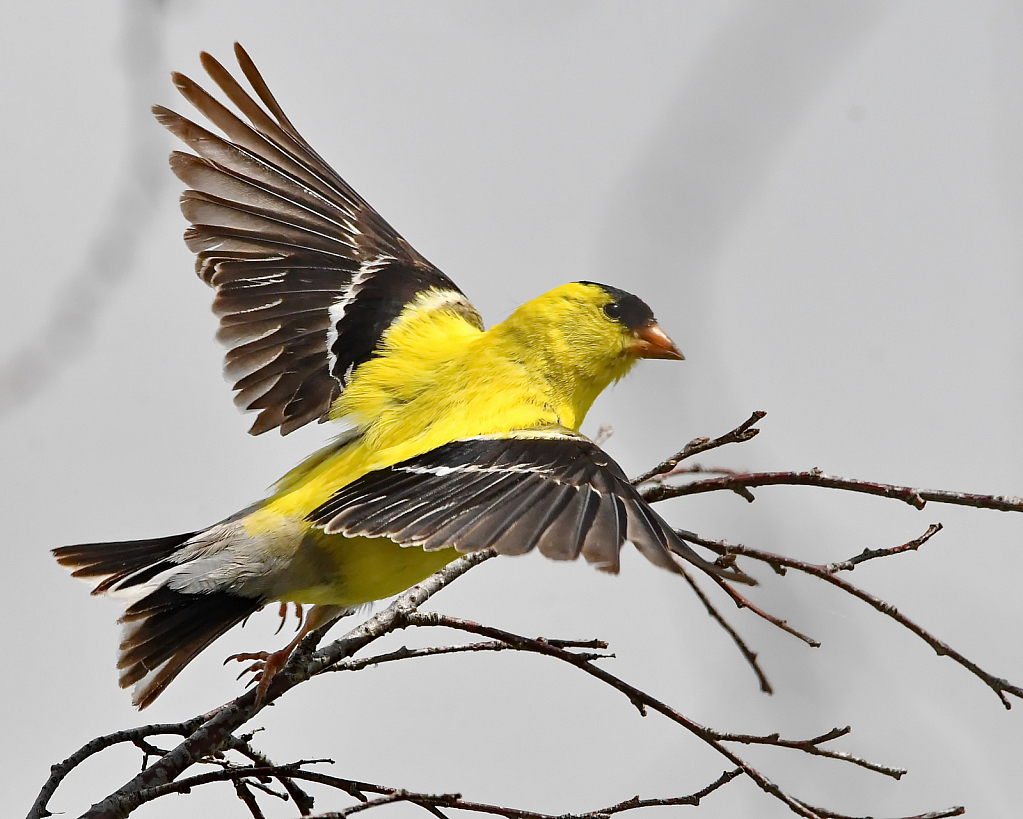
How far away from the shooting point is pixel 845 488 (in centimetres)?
236

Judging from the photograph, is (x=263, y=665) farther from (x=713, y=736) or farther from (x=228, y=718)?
(x=713, y=736)

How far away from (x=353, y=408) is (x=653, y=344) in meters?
1.07

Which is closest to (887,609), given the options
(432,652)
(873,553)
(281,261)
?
(873,553)

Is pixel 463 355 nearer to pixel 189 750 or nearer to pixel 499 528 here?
pixel 499 528

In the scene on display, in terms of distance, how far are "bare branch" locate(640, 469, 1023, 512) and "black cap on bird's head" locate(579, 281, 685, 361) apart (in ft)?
3.27

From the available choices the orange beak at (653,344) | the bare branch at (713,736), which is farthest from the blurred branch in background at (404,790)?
the orange beak at (653,344)

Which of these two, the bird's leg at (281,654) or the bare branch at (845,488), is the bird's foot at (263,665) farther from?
the bare branch at (845,488)

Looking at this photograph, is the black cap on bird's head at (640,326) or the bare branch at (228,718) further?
the black cap on bird's head at (640,326)

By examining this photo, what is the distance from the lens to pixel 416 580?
2.94 meters

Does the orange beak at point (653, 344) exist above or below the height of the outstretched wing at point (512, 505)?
above

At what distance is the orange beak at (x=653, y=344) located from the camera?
12.0 ft

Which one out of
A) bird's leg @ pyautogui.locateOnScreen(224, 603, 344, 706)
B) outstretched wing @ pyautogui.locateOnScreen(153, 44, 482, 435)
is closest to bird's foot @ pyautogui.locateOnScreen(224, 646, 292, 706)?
bird's leg @ pyautogui.locateOnScreen(224, 603, 344, 706)

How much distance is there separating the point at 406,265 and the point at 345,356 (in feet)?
2.18

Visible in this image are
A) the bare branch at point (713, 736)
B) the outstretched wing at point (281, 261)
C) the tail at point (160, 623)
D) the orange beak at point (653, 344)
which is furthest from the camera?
the outstretched wing at point (281, 261)
